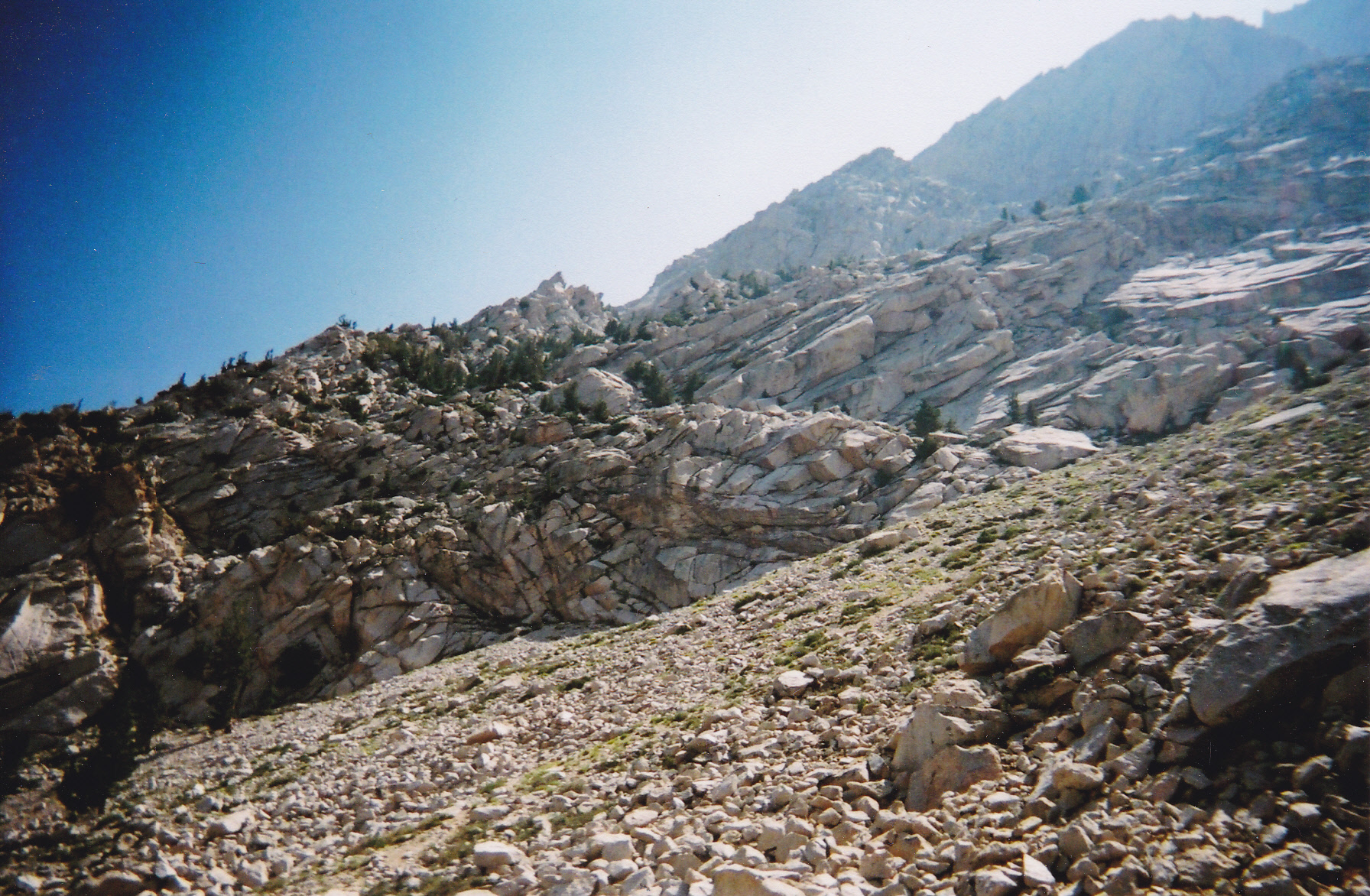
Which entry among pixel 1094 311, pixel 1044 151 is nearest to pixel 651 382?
pixel 1094 311

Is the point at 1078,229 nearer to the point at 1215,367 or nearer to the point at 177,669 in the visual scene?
the point at 1215,367

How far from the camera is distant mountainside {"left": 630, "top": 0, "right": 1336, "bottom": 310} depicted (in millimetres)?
146875

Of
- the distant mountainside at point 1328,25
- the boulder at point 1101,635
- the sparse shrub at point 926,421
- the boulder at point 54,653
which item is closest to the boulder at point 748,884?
the boulder at point 1101,635

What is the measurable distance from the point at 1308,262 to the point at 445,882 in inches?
3607

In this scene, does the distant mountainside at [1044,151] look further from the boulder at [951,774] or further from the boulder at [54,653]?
the boulder at [951,774]

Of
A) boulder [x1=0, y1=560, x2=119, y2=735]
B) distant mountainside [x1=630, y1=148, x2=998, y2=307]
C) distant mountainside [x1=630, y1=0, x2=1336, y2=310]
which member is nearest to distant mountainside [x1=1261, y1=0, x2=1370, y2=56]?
distant mountainside [x1=630, y1=0, x2=1336, y2=310]

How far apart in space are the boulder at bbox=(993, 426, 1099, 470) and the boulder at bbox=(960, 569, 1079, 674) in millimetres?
33018

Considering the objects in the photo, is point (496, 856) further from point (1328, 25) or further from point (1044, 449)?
point (1328, 25)

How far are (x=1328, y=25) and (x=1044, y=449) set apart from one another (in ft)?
813

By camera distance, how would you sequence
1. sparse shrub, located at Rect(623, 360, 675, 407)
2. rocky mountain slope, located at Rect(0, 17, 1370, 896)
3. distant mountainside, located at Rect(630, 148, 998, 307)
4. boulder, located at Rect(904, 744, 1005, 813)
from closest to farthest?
rocky mountain slope, located at Rect(0, 17, 1370, 896) → boulder, located at Rect(904, 744, 1005, 813) → sparse shrub, located at Rect(623, 360, 675, 407) → distant mountainside, located at Rect(630, 148, 998, 307)

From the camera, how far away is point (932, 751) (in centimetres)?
782

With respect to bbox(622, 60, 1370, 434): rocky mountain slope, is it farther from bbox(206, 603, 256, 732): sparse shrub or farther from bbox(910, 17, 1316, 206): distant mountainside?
bbox(910, 17, 1316, 206): distant mountainside

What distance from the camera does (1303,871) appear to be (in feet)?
14.1

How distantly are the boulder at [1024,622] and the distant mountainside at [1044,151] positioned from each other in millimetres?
135988
